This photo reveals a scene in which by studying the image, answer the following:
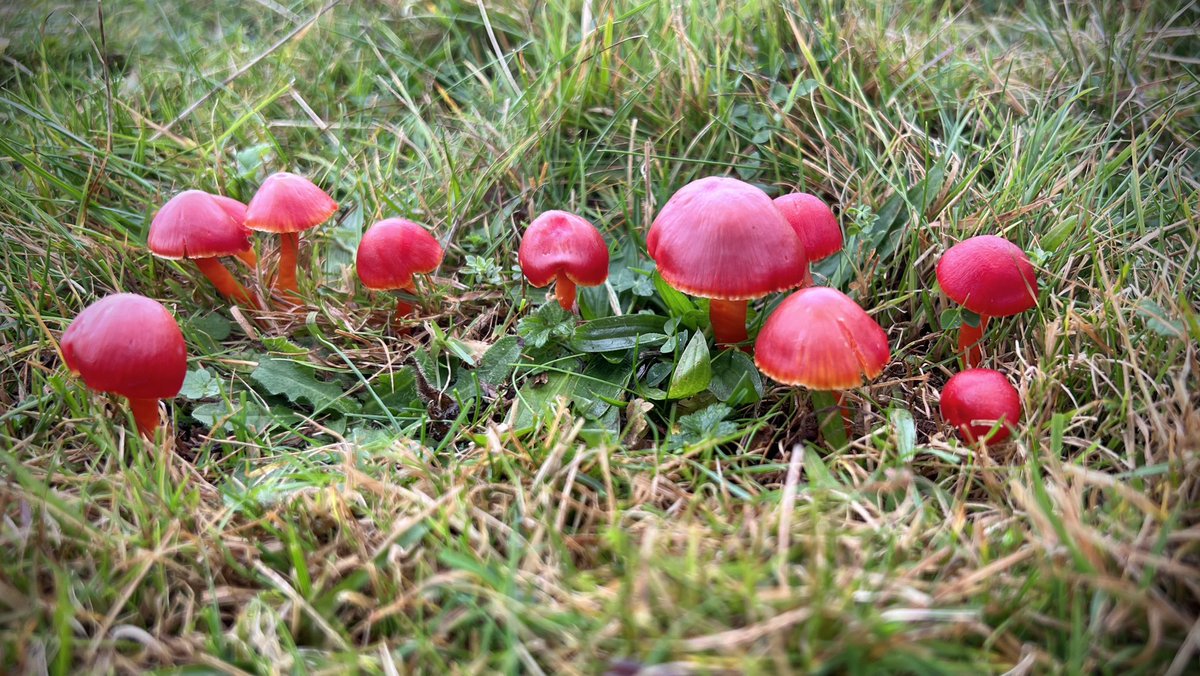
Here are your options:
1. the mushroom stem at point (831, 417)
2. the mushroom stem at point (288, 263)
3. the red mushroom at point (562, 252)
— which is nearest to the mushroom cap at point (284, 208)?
the mushroom stem at point (288, 263)

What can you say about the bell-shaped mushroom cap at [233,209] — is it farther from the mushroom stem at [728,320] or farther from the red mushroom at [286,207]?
the mushroom stem at [728,320]

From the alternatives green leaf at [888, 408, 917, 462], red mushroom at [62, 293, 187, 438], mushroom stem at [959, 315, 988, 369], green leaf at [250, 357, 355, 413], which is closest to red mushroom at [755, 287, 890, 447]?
green leaf at [888, 408, 917, 462]

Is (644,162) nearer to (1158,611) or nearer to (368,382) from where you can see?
(368,382)

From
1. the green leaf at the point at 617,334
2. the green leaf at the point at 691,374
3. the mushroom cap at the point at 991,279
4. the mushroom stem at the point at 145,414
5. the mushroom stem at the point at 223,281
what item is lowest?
the green leaf at the point at 691,374

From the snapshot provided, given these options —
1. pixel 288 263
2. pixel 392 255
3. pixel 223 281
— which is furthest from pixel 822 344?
pixel 223 281

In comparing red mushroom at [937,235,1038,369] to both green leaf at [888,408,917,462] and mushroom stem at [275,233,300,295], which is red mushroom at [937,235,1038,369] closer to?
green leaf at [888,408,917,462]
